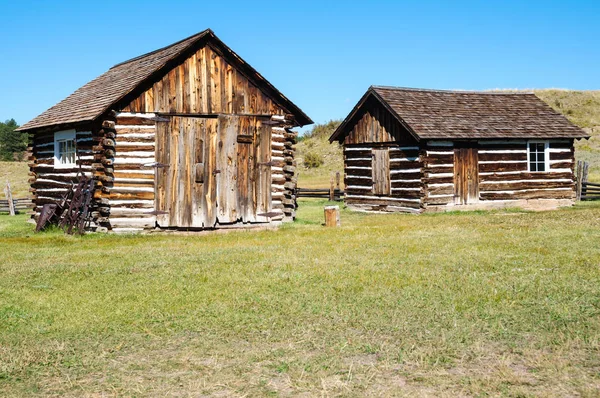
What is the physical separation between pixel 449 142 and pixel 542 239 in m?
11.5

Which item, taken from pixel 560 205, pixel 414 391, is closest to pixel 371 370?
pixel 414 391

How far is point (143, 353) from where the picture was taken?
7.43 metres

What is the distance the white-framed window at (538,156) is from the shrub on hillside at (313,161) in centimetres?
3544

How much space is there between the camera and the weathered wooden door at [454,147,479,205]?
90.7ft

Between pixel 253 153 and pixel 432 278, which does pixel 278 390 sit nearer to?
pixel 432 278

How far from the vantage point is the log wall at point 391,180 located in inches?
1071

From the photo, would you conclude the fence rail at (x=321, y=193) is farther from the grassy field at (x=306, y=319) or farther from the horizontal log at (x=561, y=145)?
the grassy field at (x=306, y=319)

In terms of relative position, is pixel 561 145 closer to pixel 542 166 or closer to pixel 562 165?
pixel 562 165

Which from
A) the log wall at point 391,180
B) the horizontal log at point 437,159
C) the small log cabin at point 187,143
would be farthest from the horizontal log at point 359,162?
the small log cabin at point 187,143

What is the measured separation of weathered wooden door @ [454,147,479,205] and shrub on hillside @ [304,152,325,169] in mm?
36346

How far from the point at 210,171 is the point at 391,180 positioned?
11.0 m

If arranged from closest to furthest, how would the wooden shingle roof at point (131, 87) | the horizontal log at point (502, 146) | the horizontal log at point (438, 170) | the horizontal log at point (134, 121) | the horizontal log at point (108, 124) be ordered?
the horizontal log at point (108, 124) < the wooden shingle roof at point (131, 87) < the horizontal log at point (134, 121) < the horizontal log at point (438, 170) < the horizontal log at point (502, 146)

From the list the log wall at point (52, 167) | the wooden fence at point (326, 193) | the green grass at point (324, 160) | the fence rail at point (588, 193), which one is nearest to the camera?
the log wall at point (52, 167)

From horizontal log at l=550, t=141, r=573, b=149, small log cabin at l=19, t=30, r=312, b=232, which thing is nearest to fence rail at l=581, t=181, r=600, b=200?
horizontal log at l=550, t=141, r=573, b=149
